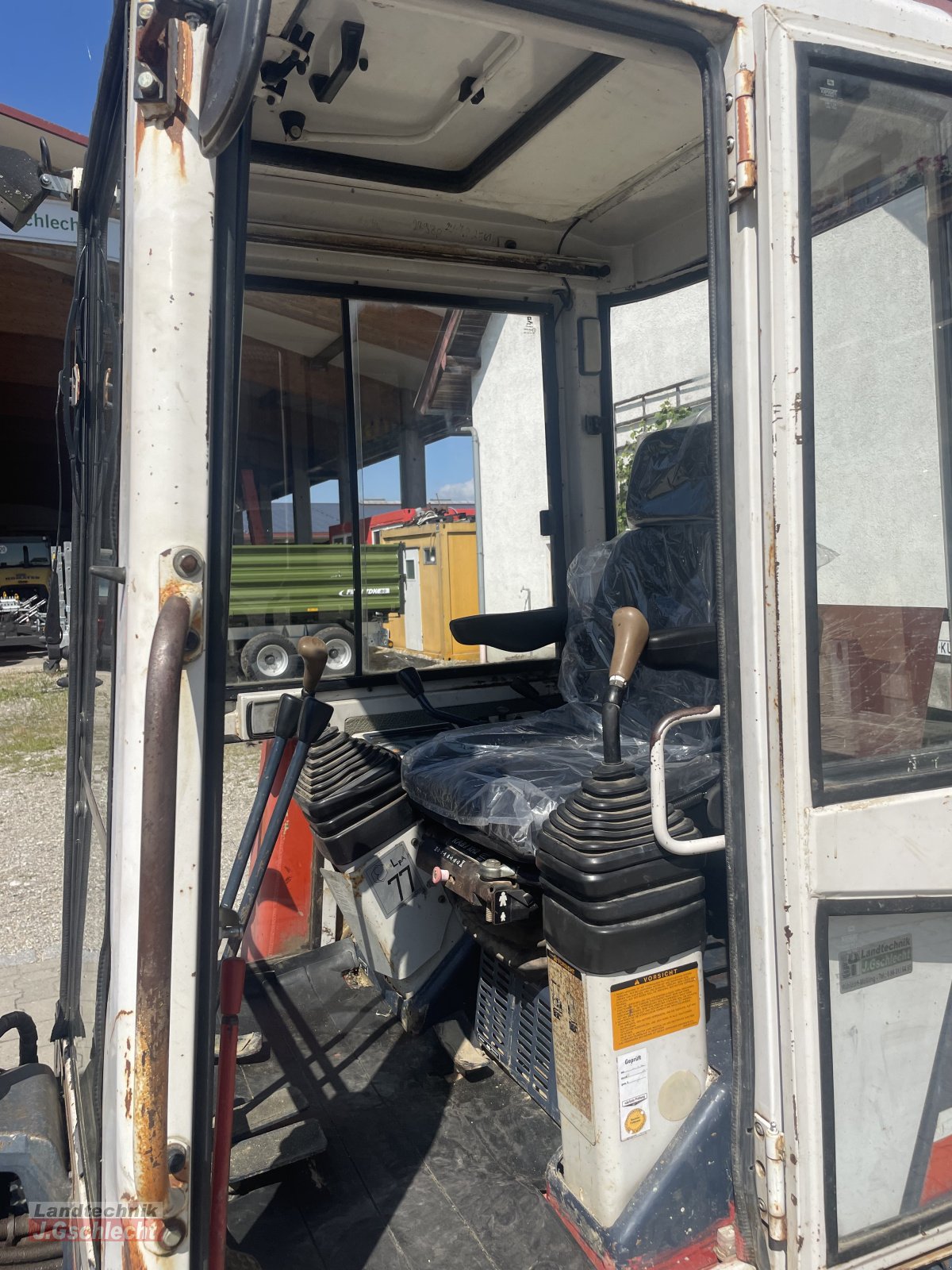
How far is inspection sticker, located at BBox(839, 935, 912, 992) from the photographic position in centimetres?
133

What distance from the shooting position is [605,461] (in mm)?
3266

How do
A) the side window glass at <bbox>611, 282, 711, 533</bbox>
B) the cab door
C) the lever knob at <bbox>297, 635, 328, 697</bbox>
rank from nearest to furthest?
the cab door
the lever knob at <bbox>297, 635, 328, 697</bbox>
the side window glass at <bbox>611, 282, 711, 533</bbox>

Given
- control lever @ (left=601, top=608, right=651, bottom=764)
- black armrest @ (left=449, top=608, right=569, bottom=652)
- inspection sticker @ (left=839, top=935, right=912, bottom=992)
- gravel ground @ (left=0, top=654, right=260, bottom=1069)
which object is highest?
black armrest @ (left=449, top=608, right=569, bottom=652)

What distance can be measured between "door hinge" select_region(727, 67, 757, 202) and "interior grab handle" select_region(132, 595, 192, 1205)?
956mm

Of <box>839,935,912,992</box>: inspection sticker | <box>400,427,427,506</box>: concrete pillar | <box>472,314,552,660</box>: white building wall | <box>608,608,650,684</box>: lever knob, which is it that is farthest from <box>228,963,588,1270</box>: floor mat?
<box>400,427,427,506</box>: concrete pillar

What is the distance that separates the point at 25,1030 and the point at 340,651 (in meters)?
1.47

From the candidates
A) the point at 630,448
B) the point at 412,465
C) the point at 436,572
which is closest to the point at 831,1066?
the point at 630,448

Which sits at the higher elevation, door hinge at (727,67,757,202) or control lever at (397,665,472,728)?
door hinge at (727,67,757,202)

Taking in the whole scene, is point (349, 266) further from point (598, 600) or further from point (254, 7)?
point (254, 7)

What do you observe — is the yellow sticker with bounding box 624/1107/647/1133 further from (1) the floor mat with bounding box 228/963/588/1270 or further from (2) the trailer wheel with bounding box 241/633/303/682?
(2) the trailer wheel with bounding box 241/633/303/682

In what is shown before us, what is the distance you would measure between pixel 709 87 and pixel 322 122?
4.44ft

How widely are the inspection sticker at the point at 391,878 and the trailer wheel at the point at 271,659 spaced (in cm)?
78

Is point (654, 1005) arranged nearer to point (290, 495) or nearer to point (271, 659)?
point (271, 659)

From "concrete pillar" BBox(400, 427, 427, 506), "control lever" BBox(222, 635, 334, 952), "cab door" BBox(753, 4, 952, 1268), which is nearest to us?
"cab door" BBox(753, 4, 952, 1268)
